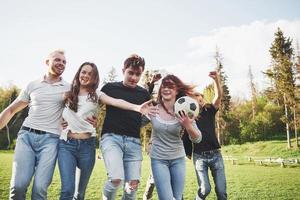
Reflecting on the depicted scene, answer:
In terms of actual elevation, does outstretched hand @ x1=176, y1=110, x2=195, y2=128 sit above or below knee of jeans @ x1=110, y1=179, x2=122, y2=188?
above

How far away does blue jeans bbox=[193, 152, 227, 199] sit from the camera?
22.0 feet

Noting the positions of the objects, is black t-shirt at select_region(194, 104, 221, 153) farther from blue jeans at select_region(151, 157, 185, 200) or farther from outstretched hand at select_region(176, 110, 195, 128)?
outstretched hand at select_region(176, 110, 195, 128)

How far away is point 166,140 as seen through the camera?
5453mm

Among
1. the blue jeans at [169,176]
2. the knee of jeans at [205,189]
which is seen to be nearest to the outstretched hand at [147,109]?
the blue jeans at [169,176]

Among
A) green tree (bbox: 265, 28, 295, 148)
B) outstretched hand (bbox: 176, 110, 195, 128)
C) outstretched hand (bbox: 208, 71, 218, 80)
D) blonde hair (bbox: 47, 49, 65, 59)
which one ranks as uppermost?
green tree (bbox: 265, 28, 295, 148)

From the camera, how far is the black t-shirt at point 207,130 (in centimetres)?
689

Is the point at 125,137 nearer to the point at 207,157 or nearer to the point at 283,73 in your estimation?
the point at 207,157

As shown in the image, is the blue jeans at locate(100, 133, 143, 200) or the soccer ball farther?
the soccer ball

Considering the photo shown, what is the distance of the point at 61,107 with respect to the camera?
550 centimetres

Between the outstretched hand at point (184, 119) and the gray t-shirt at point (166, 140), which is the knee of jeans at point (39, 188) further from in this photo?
the outstretched hand at point (184, 119)

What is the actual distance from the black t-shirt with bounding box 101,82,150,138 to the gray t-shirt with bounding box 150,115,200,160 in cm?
36

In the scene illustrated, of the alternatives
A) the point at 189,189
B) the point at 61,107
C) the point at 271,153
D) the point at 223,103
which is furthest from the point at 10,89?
the point at 61,107

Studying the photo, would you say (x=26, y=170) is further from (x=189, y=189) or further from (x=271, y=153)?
(x=271, y=153)

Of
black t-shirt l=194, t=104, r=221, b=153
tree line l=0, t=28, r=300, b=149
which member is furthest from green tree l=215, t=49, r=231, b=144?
black t-shirt l=194, t=104, r=221, b=153
